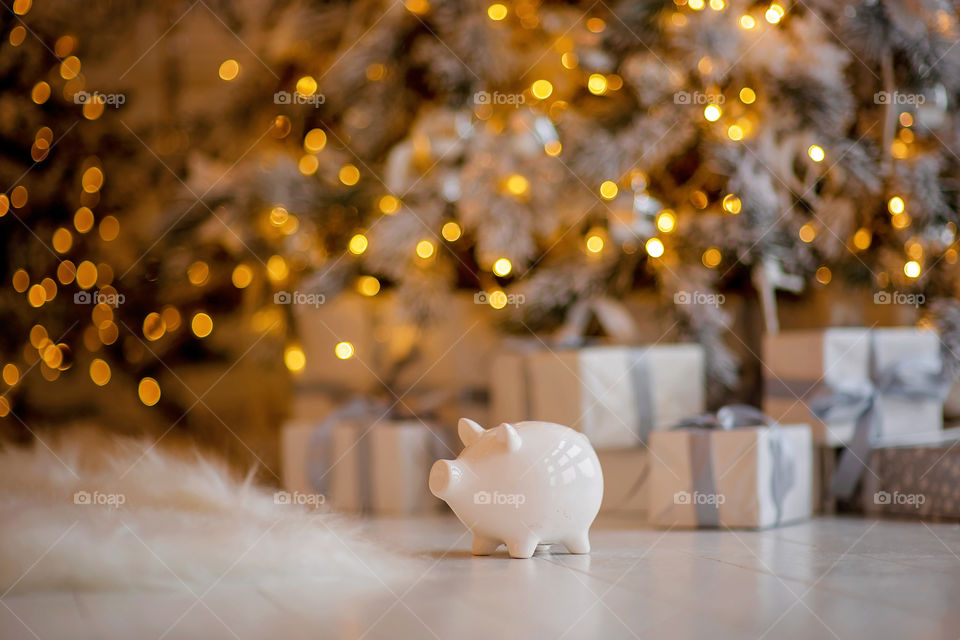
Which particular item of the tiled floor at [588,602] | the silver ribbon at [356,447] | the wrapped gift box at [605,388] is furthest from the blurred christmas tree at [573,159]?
the tiled floor at [588,602]

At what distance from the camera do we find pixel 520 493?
108cm

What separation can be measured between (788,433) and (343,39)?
1.02 metres

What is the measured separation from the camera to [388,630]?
75 centimetres

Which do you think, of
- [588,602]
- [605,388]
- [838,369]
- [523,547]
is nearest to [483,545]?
[523,547]

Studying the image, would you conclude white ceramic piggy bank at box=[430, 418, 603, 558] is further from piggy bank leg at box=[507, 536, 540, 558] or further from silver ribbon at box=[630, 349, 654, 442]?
silver ribbon at box=[630, 349, 654, 442]

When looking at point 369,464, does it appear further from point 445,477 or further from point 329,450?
point 445,477

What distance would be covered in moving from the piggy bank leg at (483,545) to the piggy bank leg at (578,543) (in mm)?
78

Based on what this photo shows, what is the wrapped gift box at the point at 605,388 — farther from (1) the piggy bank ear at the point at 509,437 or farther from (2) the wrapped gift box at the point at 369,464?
(1) the piggy bank ear at the point at 509,437

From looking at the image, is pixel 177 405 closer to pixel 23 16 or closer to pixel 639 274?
pixel 23 16

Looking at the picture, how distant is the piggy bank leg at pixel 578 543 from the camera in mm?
1107

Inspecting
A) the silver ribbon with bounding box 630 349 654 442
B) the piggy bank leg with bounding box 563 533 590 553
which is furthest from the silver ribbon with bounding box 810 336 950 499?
the piggy bank leg with bounding box 563 533 590 553

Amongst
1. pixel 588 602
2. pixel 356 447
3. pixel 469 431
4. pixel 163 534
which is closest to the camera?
pixel 588 602

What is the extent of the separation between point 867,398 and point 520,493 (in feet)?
2.13

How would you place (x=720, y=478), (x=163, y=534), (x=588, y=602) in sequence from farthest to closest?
(x=720, y=478), (x=163, y=534), (x=588, y=602)
